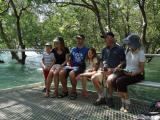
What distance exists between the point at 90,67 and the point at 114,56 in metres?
0.71

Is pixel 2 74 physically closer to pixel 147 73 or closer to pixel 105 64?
pixel 105 64

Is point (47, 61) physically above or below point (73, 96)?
above

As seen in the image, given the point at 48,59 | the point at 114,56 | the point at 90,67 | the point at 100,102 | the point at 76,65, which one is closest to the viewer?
the point at 100,102

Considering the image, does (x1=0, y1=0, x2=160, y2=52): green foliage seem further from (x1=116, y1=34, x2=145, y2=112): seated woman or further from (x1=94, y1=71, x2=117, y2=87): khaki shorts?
(x1=116, y1=34, x2=145, y2=112): seated woman

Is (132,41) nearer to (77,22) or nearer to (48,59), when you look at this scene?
(48,59)

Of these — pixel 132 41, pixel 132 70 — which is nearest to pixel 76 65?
pixel 132 70

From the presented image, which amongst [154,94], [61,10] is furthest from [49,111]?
[61,10]

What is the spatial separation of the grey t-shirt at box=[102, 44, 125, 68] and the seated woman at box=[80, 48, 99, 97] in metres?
0.32

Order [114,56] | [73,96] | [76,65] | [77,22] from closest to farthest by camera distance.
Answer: [114,56] → [73,96] → [76,65] → [77,22]

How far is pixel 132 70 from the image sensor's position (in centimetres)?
557

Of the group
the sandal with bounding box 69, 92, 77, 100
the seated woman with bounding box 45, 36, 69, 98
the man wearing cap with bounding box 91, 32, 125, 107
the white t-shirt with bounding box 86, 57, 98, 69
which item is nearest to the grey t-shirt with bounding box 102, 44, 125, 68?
the man wearing cap with bounding box 91, 32, 125, 107

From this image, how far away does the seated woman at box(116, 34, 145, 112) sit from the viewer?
5.46m

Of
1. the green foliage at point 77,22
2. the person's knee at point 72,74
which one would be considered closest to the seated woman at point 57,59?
the person's knee at point 72,74

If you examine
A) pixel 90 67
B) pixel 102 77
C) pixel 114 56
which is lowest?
pixel 102 77
